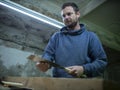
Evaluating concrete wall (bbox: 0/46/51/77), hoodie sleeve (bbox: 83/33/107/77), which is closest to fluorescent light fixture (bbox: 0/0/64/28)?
concrete wall (bbox: 0/46/51/77)

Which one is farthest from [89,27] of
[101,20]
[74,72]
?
[74,72]

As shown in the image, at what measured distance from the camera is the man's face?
186cm

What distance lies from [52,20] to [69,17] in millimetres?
567

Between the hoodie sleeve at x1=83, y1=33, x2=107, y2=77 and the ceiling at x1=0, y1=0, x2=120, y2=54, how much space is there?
89 cm

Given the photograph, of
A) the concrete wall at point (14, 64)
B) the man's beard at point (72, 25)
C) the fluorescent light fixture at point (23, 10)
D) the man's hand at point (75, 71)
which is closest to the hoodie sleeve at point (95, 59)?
the man's hand at point (75, 71)

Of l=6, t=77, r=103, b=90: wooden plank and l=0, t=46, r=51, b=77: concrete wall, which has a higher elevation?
l=0, t=46, r=51, b=77: concrete wall

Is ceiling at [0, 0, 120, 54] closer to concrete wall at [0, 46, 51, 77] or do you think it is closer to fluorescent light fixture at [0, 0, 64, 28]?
fluorescent light fixture at [0, 0, 64, 28]

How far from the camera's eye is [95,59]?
1.59 m

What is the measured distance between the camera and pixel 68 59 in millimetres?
1600

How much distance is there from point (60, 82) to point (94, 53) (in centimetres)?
58

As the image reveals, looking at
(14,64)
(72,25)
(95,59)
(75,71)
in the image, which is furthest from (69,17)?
(14,64)

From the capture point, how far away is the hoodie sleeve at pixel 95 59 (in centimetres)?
142

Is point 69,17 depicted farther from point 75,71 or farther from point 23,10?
point 75,71

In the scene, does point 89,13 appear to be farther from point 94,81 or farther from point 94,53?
point 94,81
